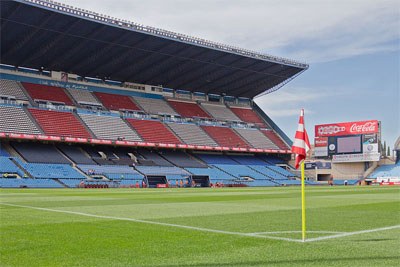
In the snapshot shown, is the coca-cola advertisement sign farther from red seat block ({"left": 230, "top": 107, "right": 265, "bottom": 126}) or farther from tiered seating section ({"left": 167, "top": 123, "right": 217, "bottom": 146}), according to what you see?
tiered seating section ({"left": 167, "top": 123, "right": 217, "bottom": 146})

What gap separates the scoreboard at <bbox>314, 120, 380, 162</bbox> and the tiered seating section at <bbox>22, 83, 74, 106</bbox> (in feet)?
139

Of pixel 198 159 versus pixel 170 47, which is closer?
pixel 170 47

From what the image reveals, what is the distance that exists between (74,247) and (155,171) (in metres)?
48.7

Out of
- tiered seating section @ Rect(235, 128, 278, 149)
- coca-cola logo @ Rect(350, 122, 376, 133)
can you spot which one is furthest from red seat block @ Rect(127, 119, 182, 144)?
coca-cola logo @ Rect(350, 122, 376, 133)

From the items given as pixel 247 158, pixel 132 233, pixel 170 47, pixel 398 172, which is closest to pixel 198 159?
pixel 247 158

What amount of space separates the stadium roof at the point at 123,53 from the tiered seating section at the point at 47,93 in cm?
275

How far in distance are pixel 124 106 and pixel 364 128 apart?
3812 cm

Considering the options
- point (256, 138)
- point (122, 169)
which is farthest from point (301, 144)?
point (256, 138)

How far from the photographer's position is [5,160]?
1859 inches

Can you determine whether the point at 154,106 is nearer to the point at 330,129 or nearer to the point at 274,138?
the point at 274,138

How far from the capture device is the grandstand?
50000 millimetres

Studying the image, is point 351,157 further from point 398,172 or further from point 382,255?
point 382,255

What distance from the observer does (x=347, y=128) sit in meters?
76.3

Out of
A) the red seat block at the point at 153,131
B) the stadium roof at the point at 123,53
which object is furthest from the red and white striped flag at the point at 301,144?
the red seat block at the point at 153,131
